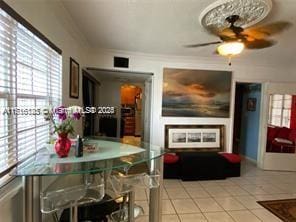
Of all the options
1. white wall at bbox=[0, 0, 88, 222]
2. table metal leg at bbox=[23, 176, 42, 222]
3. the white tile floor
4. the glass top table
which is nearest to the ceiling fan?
the glass top table

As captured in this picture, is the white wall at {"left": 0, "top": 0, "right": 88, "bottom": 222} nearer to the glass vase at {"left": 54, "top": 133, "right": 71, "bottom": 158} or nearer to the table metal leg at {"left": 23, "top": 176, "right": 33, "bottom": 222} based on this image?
the table metal leg at {"left": 23, "top": 176, "right": 33, "bottom": 222}

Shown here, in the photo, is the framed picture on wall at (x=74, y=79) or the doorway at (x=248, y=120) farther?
the doorway at (x=248, y=120)

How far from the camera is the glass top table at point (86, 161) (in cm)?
149

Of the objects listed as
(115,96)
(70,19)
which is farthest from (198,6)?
(115,96)

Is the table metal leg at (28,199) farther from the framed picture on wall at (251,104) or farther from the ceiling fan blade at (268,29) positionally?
the framed picture on wall at (251,104)

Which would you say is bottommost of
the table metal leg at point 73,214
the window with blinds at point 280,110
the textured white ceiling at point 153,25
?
the table metal leg at point 73,214

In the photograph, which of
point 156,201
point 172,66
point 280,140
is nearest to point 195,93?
point 172,66

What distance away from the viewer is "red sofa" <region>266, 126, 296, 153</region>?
16.3 feet

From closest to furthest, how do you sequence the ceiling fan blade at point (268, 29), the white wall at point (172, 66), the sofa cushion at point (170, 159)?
the ceiling fan blade at point (268, 29), the sofa cushion at point (170, 159), the white wall at point (172, 66)

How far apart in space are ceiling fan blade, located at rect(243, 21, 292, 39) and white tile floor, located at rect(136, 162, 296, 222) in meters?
2.42

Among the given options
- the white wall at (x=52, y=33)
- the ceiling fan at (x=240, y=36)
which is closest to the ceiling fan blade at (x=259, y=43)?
the ceiling fan at (x=240, y=36)

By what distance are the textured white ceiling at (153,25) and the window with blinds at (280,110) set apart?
1089 millimetres

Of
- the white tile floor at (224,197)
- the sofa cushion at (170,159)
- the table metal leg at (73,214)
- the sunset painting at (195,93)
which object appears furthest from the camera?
the sunset painting at (195,93)

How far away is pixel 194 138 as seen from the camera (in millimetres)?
4695
